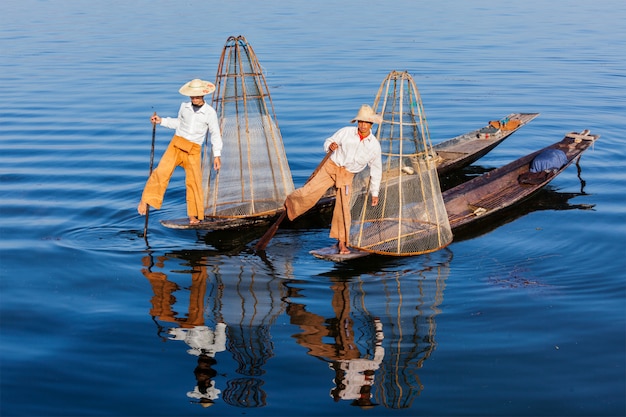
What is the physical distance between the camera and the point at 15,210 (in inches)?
395

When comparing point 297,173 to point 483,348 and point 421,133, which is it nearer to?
point 421,133

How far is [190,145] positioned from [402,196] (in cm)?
249

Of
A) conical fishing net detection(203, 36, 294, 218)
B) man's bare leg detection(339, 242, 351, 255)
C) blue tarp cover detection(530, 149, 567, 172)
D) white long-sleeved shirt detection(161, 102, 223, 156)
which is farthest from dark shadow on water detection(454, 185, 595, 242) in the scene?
white long-sleeved shirt detection(161, 102, 223, 156)

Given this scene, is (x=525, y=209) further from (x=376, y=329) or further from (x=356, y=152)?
(x=376, y=329)

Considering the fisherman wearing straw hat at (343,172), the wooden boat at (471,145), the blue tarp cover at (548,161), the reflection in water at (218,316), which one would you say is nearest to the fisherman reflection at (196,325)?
the reflection in water at (218,316)

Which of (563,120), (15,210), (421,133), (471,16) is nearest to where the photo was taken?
(421,133)

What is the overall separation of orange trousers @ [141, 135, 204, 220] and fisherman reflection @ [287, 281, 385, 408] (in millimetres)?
1973

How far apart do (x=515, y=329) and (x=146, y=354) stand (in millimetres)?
3186

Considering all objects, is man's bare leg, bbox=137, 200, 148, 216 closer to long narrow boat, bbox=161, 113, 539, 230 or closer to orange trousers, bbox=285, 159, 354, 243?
long narrow boat, bbox=161, 113, 539, 230

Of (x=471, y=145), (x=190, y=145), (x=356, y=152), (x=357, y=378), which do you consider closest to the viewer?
(x=357, y=378)

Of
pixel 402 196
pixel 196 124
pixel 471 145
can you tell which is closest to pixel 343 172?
pixel 402 196

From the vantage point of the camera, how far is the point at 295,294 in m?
7.65

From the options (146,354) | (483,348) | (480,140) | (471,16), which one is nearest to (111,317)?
(146,354)

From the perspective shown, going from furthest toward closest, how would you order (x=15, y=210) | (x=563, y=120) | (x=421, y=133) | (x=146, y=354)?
1. (x=563, y=120)
2. (x=15, y=210)
3. (x=421, y=133)
4. (x=146, y=354)
